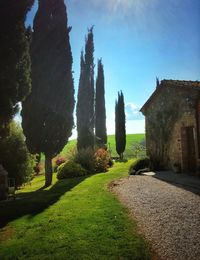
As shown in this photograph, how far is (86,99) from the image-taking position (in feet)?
88.8

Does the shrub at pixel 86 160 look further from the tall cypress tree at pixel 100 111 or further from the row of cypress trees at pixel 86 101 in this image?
the tall cypress tree at pixel 100 111

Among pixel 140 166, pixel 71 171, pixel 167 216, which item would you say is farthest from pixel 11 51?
pixel 140 166

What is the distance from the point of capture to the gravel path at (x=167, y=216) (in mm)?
5168

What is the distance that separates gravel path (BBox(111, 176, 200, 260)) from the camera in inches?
203

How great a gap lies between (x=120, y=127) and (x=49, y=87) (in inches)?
687

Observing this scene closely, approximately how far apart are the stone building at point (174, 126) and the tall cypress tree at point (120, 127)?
14232 mm

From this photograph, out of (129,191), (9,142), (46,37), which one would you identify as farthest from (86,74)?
(129,191)

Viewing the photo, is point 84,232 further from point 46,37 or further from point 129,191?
point 46,37

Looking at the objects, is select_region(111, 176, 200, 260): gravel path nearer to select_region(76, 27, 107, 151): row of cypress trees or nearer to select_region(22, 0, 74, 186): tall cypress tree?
select_region(22, 0, 74, 186): tall cypress tree

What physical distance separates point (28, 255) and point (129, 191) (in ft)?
19.2

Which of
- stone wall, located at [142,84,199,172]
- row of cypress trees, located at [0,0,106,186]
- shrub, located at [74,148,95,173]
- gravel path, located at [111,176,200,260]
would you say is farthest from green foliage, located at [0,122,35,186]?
gravel path, located at [111,176,200,260]

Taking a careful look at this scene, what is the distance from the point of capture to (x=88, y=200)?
9.63 meters

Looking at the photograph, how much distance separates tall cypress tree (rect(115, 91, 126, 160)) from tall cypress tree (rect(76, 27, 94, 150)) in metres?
5.82

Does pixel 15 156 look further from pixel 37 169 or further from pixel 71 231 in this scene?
pixel 71 231
